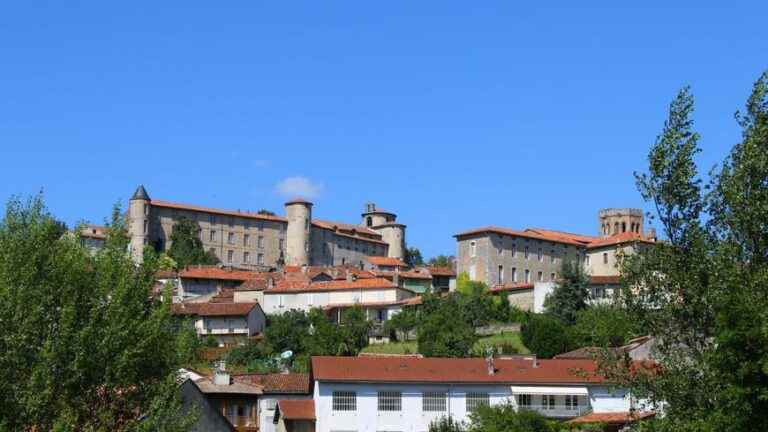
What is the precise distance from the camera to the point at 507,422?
48.6 metres

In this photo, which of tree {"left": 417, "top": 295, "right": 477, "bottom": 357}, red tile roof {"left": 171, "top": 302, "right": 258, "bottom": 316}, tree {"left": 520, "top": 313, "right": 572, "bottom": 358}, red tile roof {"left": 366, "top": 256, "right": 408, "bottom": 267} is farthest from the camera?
red tile roof {"left": 366, "top": 256, "right": 408, "bottom": 267}

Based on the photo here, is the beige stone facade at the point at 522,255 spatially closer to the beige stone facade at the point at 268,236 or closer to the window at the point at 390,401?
the beige stone facade at the point at 268,236

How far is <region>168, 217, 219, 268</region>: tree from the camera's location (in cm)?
13075

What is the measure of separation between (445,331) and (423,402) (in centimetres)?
2472

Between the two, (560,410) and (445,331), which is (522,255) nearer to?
(445,331)

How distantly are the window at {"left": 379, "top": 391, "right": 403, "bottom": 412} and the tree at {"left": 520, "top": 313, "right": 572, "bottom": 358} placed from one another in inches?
824

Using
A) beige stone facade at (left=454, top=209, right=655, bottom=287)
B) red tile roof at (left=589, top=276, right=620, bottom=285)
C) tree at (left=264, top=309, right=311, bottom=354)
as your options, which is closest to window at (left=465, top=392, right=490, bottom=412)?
tree at (left=264, top=309, right=311, bottom=354)

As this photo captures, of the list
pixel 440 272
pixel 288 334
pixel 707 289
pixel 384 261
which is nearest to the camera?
pixel 707 289

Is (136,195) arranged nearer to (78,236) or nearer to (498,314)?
(498,314)

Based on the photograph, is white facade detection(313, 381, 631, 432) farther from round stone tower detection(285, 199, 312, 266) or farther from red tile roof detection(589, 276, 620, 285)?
round stone tower detection(285, 199, 312, 266)

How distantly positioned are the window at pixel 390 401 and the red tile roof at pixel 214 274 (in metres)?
57.2

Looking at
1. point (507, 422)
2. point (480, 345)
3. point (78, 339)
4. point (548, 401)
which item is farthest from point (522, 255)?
point (78, 339)

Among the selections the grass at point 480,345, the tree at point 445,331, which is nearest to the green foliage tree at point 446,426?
the tree at point 445,331

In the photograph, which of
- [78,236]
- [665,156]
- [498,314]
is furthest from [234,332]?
[665,156]
